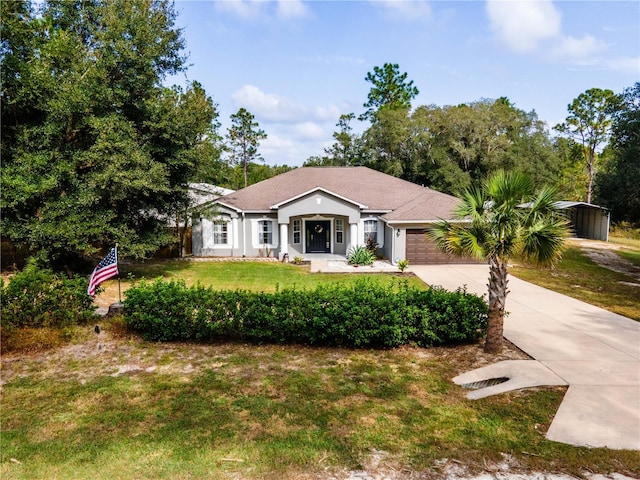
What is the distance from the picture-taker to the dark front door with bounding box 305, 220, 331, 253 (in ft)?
78.4

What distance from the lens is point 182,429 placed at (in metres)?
5.24

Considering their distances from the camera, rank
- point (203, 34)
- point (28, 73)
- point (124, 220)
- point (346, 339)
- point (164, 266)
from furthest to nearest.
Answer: point (164, 266) < point (124, 220) < point (203, 34) < point (28, 73) < point (346, 339)

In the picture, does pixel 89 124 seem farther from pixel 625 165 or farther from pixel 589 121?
pixel 589 121

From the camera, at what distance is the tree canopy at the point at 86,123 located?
13.4 meters

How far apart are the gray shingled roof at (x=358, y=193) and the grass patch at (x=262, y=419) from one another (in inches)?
566

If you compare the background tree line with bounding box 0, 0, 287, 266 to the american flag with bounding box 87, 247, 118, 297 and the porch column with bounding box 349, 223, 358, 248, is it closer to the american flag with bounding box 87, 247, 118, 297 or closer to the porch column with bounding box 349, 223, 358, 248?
the american flag with bounding box 87, 247, 118, 297

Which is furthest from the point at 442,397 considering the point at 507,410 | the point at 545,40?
the point at 545,40

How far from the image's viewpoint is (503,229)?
7.77 m

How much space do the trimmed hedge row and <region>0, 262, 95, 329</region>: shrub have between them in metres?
1.42

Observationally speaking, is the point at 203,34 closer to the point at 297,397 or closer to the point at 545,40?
the point at 545,40

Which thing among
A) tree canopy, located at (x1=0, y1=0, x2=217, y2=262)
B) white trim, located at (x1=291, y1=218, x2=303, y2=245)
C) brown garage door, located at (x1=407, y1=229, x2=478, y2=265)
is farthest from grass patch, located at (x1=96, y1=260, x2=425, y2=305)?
brown garage door, located at (x1=407, y1=229, x2=478, y2=265)

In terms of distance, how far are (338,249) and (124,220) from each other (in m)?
12.0

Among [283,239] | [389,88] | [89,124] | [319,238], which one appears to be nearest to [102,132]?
[89,124]

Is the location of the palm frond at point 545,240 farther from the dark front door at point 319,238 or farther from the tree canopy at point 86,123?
the dark front door at point 319,238
